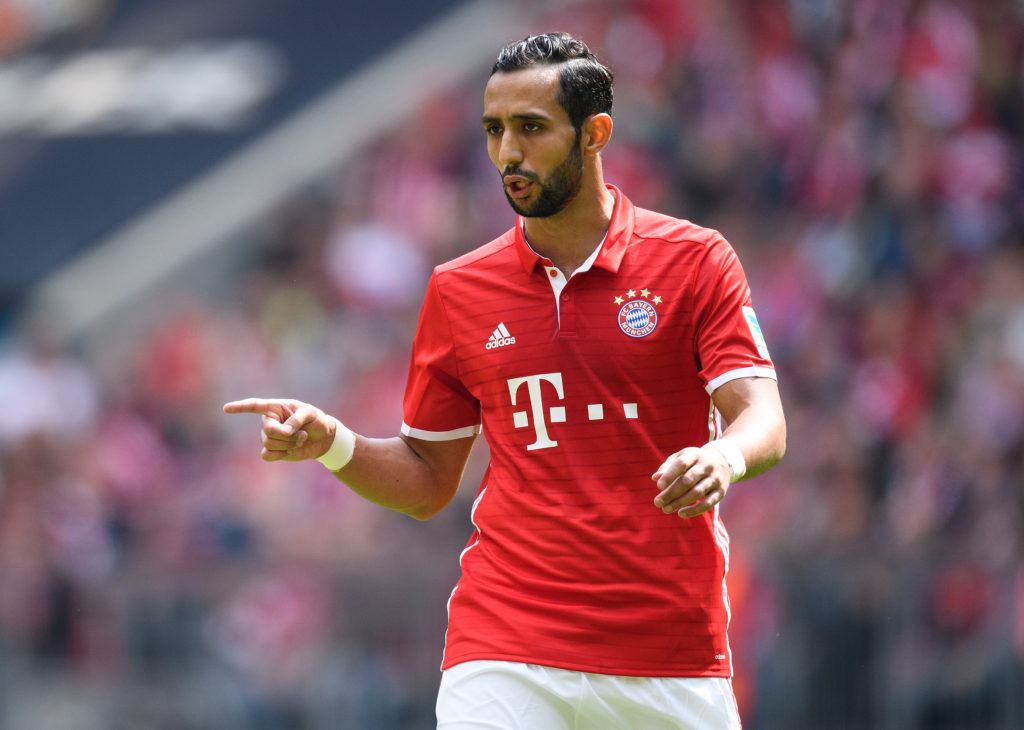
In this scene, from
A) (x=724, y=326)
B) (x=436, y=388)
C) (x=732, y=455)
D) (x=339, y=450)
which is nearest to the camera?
(x=732, y=455)

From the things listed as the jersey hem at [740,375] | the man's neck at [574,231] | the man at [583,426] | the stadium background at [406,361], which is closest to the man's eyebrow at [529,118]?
the man at [583,426]

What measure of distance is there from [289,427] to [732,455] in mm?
1266

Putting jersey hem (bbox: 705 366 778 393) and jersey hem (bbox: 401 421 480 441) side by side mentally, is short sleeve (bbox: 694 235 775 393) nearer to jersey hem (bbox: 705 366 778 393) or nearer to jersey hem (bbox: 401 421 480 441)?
jersey hem (bbox: 705 366 778 393)

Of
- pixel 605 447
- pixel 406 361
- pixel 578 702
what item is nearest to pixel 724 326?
pixel 605 447

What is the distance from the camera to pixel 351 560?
35.0 ft

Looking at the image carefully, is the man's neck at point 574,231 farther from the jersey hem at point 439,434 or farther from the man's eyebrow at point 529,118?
the jersey hem at point 439,434

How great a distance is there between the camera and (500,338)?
178 inches

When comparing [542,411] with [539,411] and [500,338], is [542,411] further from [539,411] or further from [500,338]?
[500,338]

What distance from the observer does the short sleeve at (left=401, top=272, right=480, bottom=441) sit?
4703 mm

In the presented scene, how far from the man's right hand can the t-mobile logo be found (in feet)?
1.89

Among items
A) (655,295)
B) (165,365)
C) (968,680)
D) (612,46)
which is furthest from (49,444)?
(655,295)

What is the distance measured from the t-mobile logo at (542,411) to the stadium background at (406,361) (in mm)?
5029

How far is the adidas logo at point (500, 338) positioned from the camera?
4504 millimetres

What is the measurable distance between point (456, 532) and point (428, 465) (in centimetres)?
565
